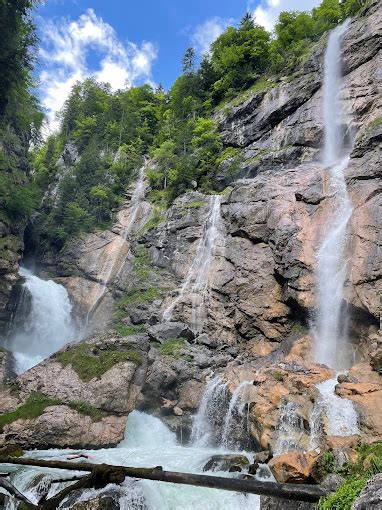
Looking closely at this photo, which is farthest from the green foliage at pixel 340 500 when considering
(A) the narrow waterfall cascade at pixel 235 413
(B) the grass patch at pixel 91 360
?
(B) the grass patch at pixel 91 360

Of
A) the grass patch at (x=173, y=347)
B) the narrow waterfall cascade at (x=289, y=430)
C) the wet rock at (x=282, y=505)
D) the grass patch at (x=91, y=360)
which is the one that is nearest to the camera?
the wet rock at (x=282, y=505)

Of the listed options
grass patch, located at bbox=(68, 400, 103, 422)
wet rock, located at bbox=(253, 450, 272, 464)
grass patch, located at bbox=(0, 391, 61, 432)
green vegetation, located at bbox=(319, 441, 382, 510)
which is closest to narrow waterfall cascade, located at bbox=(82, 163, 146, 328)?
grass patch, located at bbox=(0, 391, 61, 432)

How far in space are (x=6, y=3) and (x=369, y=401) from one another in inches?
968

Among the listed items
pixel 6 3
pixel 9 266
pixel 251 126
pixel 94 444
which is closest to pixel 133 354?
pixel 94 444

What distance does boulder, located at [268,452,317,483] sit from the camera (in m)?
9.95

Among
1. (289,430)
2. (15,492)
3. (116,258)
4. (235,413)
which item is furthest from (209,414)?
(116,258)

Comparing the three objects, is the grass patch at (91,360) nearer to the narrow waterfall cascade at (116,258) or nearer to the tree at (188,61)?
the narrow waterfall cascade at (116,258)

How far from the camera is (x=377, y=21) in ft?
93.5

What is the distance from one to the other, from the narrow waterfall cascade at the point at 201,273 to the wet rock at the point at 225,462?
1068cm

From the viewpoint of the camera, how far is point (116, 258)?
1243 inches

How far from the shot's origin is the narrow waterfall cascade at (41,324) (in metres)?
26.8

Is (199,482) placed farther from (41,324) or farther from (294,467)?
(41,324)

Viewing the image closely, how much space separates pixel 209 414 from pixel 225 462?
4810 millimetres

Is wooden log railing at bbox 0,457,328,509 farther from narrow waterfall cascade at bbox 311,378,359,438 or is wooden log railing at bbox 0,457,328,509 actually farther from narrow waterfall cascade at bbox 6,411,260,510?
narrow waterfall cascade at bbox 311,378,359,438
